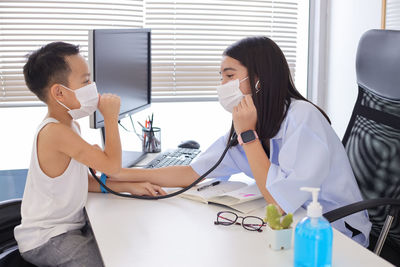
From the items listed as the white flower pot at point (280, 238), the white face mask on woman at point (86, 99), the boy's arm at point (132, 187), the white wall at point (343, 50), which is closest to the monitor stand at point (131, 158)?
the boy's arm at point (132, 187)

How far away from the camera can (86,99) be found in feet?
5.17

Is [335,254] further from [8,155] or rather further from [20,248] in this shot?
[8,155]

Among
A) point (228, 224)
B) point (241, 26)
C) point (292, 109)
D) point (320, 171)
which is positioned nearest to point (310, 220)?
point (228, 224)

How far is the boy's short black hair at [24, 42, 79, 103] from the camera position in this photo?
1.56 metres

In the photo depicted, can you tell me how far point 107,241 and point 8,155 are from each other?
156 cm

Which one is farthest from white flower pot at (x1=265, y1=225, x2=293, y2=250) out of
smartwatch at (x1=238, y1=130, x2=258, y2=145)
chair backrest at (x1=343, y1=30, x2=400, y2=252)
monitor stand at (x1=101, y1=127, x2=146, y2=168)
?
monitor stand at (x1=101, y1=127, x2=146, y2=168)

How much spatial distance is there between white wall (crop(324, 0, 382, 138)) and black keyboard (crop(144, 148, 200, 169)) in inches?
39.4

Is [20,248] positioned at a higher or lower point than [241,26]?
lower

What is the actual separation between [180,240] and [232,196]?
1.02 feet

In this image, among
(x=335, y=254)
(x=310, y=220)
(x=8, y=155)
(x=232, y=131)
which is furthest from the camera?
(x=8, y=155)

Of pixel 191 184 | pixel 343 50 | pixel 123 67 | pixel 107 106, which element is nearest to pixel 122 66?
pixel 123 67

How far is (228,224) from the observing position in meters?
1.34

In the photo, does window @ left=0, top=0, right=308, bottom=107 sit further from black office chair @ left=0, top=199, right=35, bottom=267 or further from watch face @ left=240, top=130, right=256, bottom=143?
watch face @ left=240, top=130, right=256, bottom=143

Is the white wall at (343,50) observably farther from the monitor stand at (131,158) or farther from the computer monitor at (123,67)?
the monitor stand at (131,158)
